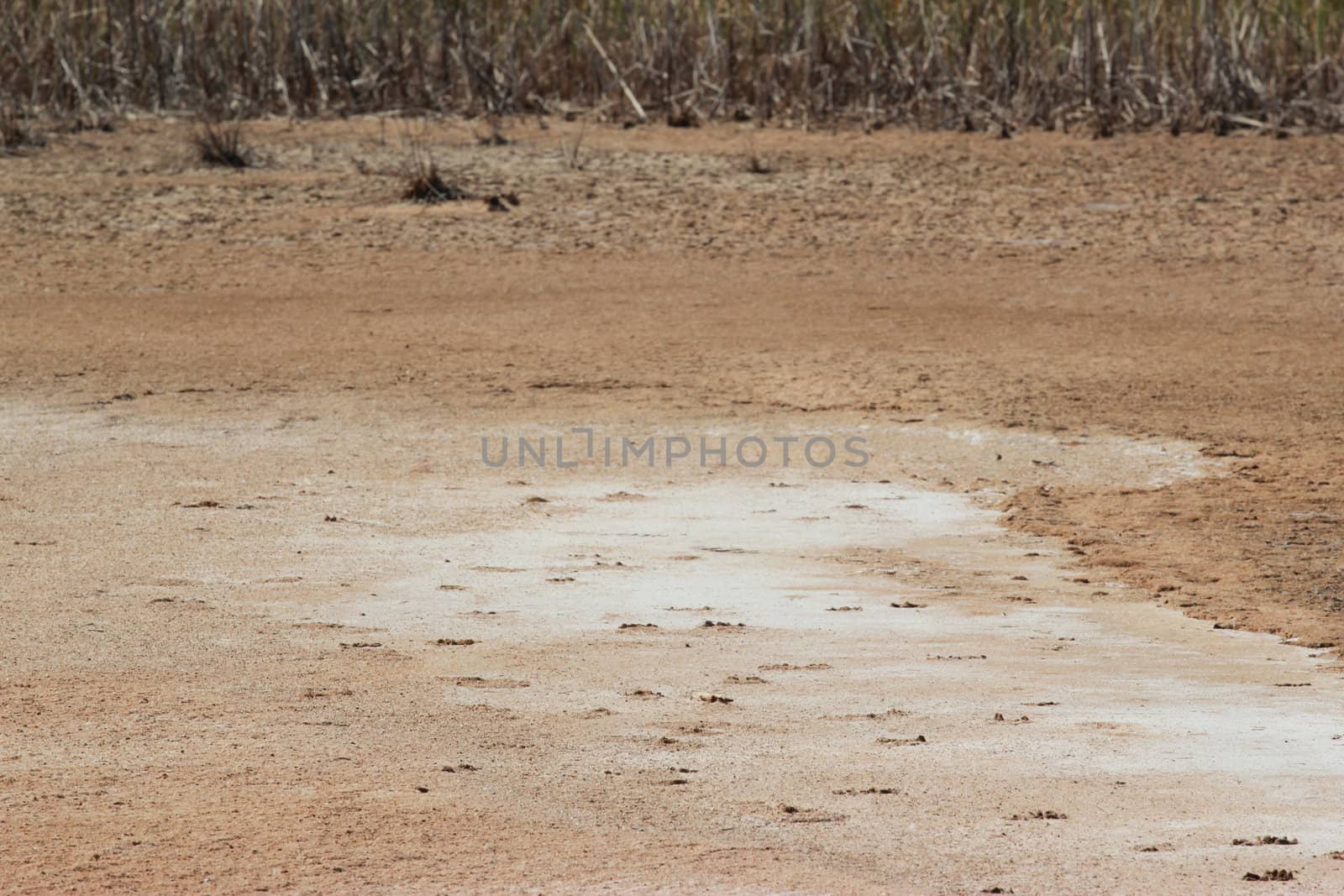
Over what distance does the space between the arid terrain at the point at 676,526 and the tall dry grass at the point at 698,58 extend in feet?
3.59

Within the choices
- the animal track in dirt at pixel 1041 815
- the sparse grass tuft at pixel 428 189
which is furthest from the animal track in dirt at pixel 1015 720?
the sparse grass tuft at pixel 428 189

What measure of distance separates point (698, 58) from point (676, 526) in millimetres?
10402

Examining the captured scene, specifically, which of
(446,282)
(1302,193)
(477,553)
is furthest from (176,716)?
(1302,193)

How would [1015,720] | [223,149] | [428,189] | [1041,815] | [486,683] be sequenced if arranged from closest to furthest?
[1041,815] → [1015,720] → [486,683] → [428,189] → [223,149]

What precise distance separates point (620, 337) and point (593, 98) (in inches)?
278

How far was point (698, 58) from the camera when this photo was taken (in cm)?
1686

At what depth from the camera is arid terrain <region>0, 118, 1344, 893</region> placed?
3.95 m

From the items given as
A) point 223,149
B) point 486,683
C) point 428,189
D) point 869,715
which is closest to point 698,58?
point 428,189

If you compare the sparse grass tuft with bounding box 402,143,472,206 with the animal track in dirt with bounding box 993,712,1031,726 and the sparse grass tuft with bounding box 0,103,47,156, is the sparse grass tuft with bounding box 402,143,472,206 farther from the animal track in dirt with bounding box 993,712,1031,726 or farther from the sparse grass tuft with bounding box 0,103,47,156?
the animal track in dirt with bounding box 993,712,1031,726

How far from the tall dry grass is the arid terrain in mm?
1094

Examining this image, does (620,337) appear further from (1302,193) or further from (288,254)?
(1302,193)

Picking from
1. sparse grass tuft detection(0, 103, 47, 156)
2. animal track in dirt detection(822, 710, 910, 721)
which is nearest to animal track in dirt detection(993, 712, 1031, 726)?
animal track in dirt detection(822, 710, 910, 721)

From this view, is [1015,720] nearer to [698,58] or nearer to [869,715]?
[869,715]

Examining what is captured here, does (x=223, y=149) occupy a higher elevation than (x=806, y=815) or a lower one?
higher
